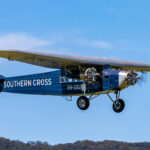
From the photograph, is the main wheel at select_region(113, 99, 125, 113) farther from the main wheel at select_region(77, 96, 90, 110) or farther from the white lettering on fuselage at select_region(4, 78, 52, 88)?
the white lettering on fuselage at select_region(4, 78, 52, 88)

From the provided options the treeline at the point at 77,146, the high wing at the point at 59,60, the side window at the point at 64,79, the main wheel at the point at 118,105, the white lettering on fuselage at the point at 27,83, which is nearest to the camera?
the high wing at the point at 59,60

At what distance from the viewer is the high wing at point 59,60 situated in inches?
1087

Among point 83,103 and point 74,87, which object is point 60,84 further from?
point 83,103

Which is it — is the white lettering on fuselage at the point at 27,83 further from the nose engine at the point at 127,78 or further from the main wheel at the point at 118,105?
the nose engine at the point at 127,78

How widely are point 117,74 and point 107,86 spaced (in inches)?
37.3

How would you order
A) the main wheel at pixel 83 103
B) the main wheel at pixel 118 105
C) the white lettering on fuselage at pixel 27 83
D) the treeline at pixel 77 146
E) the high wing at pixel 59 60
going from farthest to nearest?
the treeline at pixel 77 146 < the white lettering on fuselage at pixel 27 83 < the main wheel at pixel 118 105 < the main wheel at pixel 83 103 < the high wing at pixel 59 60

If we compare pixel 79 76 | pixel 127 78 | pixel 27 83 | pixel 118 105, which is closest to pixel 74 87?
pixel 79 76

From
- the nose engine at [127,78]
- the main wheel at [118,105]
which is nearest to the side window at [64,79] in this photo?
the main wheel at [118,105]

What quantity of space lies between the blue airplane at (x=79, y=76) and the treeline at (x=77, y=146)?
203ft

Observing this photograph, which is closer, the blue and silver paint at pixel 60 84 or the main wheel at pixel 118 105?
the blue and silver paint at pixel 60 84

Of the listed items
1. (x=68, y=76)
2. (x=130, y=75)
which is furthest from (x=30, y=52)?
(x=130, y=75)

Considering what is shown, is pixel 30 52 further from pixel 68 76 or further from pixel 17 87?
pixel 17 87

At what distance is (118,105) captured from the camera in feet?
96.3

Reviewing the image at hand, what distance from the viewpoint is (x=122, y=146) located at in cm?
9538
